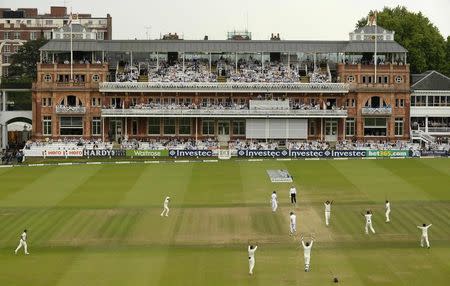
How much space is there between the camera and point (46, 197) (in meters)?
53.9

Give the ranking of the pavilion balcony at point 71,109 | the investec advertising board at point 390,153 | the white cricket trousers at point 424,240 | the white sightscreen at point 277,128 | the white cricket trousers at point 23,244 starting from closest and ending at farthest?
1. the white cricket trousers at point 23,244
2. the white cricket trousers at point 424,240
3. the investec advertising board at point 390,153
4. the white sightscreen at point 277,128
5. the pavilion balcony at point 71,109

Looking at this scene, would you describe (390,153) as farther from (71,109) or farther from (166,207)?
(166,207)

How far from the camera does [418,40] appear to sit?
10738 centimetres

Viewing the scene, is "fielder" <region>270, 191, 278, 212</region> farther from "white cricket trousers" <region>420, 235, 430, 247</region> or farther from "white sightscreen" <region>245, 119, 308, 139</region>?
"white sightscreen" <region>245, 119, 308, 139</region>

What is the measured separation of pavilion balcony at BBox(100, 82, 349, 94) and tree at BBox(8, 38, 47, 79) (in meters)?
43.7

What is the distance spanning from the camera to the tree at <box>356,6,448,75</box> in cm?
10712

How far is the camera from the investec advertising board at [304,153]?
7650cm

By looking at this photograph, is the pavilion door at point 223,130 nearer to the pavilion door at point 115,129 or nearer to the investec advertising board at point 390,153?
the pavilion door at point 115,129

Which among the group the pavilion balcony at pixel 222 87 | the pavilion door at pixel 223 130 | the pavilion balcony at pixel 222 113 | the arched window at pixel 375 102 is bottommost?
the pavilion door at pixel 223 130

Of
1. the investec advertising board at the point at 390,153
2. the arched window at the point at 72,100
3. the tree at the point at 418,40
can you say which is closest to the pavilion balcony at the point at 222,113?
the arched window at the point at 72,100

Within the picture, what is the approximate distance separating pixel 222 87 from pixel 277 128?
676cm

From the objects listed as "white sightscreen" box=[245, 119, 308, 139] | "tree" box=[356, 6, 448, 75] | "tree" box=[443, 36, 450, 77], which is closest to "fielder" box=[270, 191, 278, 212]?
"white sightscreen" box=[245, 119, 308, 139]

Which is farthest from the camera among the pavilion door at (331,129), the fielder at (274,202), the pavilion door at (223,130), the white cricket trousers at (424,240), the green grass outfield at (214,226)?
the pavilion door at (331,129)

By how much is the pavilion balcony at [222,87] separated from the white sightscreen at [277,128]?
9.84ft
